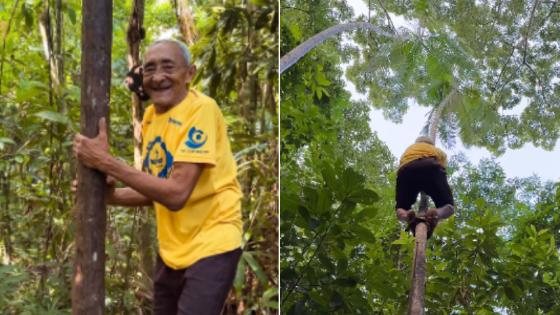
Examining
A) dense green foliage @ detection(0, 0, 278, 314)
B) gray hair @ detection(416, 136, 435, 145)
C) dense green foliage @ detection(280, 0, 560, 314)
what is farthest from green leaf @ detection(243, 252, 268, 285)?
gray hair @ detection(416, 136, 435, 145)

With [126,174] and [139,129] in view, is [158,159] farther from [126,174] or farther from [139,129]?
[139,129]

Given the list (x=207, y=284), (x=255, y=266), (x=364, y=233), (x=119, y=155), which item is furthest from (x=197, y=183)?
(x=119, y=155)

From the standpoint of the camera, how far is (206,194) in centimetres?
120

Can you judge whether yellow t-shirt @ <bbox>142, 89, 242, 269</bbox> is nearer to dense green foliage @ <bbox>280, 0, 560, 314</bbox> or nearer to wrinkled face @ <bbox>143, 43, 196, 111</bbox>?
wrinkled face @ <bbox>143, 43, 196, 111</bbox>

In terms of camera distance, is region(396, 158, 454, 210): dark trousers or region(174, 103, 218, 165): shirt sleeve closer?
region(174, 103, 218, 165): shirt sleeve

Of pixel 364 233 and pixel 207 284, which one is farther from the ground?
pixel 364 233

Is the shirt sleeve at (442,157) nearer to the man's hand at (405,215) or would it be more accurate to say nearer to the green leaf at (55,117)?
the man's hand at (405,215)

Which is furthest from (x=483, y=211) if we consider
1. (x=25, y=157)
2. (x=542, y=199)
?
(x=25, y=157)

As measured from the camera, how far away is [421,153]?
6.94ft

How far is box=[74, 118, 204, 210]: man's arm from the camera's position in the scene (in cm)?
111

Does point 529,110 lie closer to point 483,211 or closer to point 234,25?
point 483,211

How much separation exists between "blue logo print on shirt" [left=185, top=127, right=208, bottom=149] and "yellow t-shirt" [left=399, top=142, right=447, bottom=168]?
111 centimetres

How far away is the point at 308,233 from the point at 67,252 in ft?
3.14

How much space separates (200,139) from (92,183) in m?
0.21
